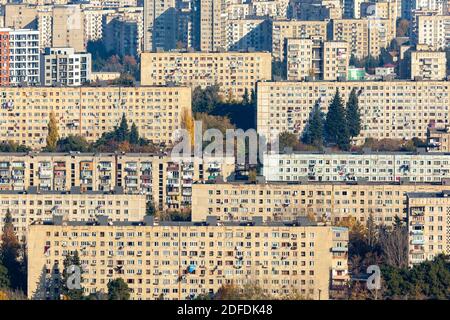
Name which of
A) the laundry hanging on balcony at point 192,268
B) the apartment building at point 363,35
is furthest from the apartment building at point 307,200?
the apartment building at point 363,35

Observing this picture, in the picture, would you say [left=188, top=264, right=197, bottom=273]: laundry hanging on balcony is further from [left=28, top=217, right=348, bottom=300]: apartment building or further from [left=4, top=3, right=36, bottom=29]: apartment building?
[left=4, top=3, right=36, bottom=29]: apartment building

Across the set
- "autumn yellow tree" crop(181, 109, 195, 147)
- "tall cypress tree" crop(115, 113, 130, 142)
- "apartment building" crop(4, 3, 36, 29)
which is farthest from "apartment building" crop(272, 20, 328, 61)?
"tall cypress tree" crop(115, 113, 130, 142)

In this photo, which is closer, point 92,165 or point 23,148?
point 92,165

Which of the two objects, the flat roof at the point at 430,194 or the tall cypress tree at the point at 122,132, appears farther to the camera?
the tall cypress tree at the point at 122,132

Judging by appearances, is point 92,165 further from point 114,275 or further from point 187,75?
point 187,75

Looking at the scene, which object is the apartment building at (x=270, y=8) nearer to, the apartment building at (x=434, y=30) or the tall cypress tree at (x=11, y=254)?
the apartment building at (x=434, y=30)
